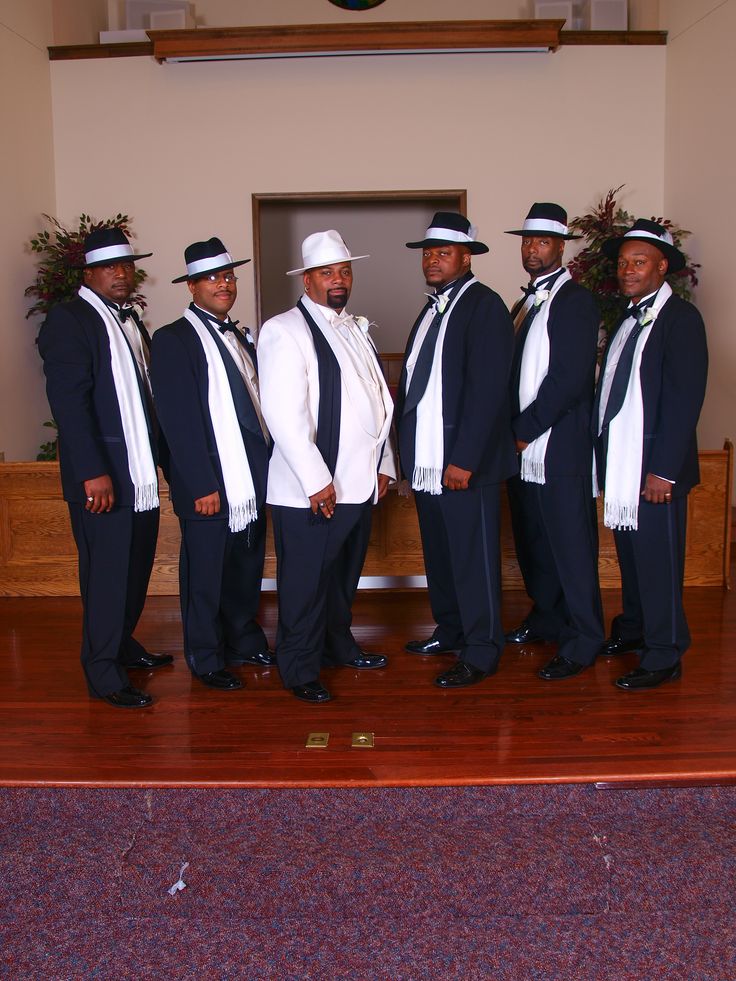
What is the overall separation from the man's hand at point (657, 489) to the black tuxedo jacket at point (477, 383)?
507 millimetres

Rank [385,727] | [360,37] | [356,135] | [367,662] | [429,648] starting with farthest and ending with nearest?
[356,135] < [360,37] < [429,648] < [367,662] < [385,727]

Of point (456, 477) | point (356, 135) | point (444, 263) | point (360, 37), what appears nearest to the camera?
point (456, 477)

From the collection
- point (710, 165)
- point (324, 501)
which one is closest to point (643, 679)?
point (324, 501)

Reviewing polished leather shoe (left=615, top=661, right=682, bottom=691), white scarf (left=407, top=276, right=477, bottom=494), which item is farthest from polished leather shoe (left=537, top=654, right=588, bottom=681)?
white scarf (left=407, top=276, right=477, bottom=494)

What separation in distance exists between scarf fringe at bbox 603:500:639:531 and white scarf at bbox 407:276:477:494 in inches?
24.5

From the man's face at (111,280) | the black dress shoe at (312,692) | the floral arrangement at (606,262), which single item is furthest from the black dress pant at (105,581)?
the floral arrangement at (606,262)

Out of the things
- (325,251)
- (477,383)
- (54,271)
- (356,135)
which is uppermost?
(356,135)

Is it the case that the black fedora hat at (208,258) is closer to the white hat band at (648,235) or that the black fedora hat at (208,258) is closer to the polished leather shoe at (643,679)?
the white hat band at (648,235)

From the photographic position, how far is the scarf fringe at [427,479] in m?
3.29

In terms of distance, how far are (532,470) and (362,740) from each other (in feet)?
4.03

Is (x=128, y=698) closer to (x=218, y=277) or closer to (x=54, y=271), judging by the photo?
(x=218, y=277)

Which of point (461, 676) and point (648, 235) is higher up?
point (648, 235)

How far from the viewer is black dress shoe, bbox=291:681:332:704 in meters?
3.20

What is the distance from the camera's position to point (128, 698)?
321cm
